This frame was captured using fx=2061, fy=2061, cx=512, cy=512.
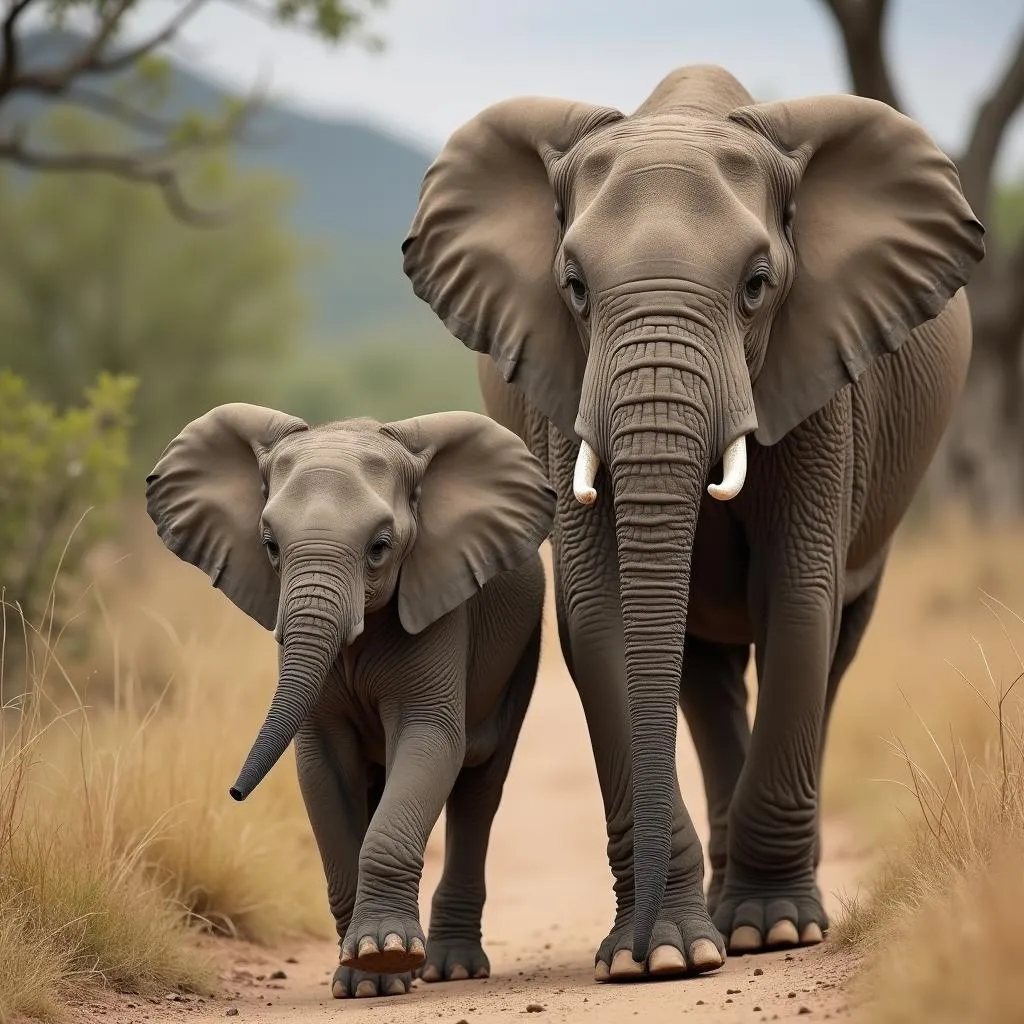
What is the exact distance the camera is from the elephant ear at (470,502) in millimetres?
7043

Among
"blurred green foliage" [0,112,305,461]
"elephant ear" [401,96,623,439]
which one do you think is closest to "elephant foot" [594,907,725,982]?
"elephant ear" [401,96,623,439]

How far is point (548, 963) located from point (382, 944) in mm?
1771

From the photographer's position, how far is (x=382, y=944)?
6.39 meters

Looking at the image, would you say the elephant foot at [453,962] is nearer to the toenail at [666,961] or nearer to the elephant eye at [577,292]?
the toenail at [666,961]

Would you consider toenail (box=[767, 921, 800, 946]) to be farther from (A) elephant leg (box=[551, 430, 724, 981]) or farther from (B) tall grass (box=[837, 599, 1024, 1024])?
(A) elephant leg (box=[551, 430, 724, 981])

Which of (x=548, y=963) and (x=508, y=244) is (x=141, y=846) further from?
(x=508, y=244)

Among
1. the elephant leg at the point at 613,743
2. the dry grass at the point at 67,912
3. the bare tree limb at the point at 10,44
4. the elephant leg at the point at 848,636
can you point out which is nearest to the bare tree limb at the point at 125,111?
the bare tree limb at the point at 10,44

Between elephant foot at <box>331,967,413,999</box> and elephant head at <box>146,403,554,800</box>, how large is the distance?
1.05m

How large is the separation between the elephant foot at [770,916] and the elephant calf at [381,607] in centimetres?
94

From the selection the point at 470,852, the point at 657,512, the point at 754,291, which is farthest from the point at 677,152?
the point at 470,852

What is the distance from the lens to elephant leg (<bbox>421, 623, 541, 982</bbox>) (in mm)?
7590

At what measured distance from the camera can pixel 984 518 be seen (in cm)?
2356

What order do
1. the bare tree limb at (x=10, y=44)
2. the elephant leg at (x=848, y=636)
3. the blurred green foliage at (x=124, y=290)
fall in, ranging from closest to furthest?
the elephant leg at (x=848, y=636) → the bare tree limb at (x=10, y=44) → the blurred green foliage at (x=124, y=290)

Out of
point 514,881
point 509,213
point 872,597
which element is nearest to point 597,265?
point 509,213
